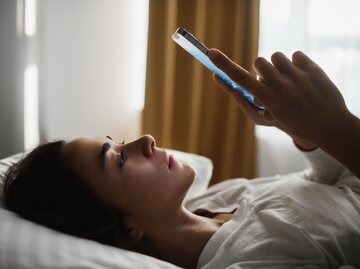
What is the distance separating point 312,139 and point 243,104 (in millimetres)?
373

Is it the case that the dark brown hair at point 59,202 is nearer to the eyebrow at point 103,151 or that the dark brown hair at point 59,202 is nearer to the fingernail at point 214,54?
the eyebrow at point 103,151

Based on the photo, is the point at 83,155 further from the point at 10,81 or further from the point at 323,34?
the point at 323,34

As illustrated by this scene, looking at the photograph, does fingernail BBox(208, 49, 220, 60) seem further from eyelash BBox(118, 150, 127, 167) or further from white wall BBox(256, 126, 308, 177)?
white wall BBox(256, 126, 308, 177)

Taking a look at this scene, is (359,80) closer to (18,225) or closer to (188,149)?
(188,149)

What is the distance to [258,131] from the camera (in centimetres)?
208

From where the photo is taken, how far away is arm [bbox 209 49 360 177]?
0.74m

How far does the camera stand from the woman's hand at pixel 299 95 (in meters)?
0.74

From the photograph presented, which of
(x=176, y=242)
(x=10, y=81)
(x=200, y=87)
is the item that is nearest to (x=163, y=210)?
(x=176, y=242)

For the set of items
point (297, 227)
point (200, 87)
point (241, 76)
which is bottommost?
point (297, 227)

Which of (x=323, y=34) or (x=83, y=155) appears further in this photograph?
(x=323, y=34)

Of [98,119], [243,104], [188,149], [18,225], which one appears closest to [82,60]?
[98,119]

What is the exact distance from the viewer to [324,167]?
46.9 inches

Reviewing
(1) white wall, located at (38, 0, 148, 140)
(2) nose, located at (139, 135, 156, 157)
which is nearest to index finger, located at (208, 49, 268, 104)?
(2) nose, located at (139, 135, 156, 157)

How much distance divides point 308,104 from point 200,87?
1.33 m
